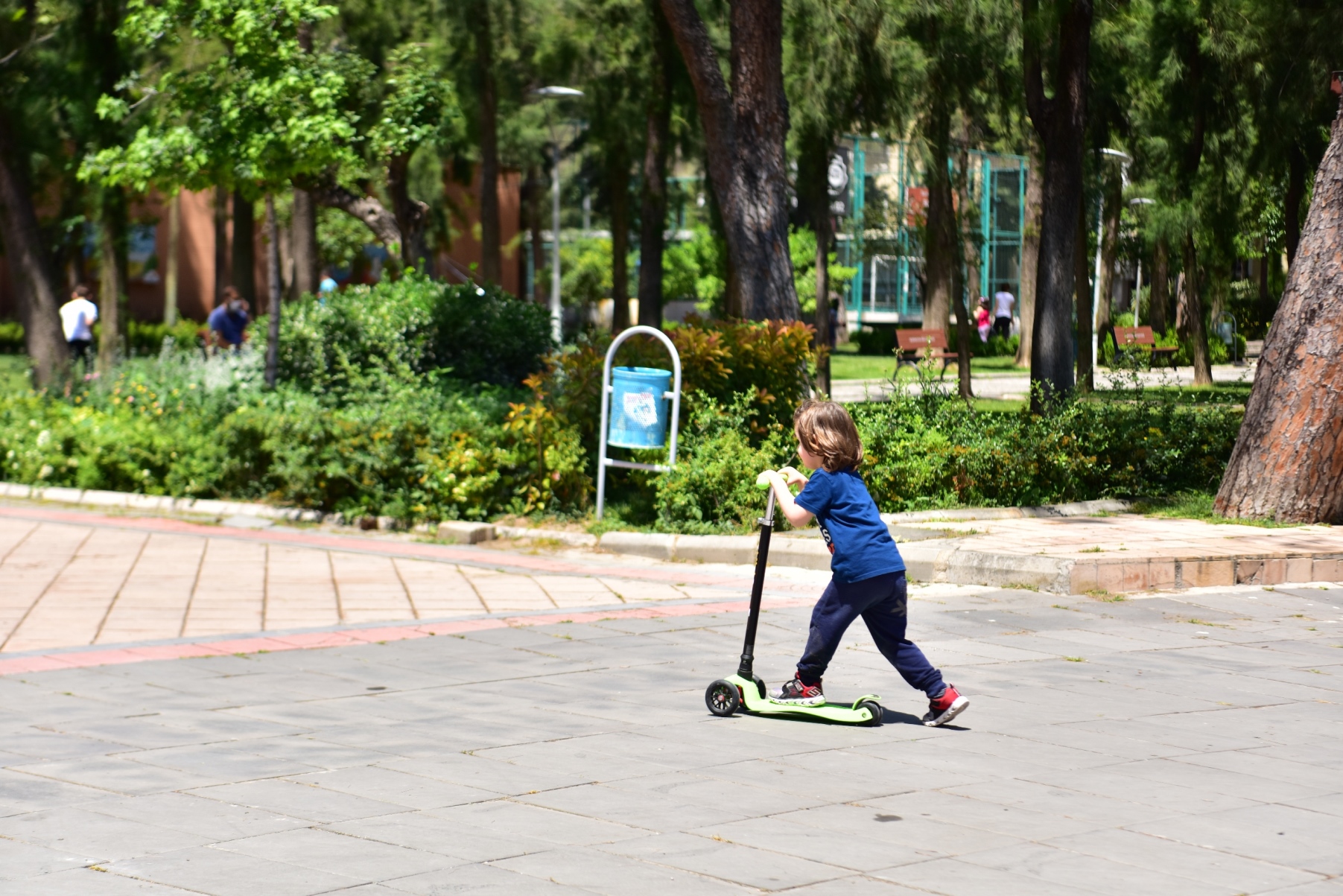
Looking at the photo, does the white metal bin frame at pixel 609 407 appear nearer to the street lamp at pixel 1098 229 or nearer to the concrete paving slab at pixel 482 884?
the concrete paving slab at pixel 482 884

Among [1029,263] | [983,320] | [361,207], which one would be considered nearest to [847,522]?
[361,207]

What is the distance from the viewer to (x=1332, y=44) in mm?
18297

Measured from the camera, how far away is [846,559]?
6230mm

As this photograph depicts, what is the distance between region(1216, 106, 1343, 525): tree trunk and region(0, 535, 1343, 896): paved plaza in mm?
3671

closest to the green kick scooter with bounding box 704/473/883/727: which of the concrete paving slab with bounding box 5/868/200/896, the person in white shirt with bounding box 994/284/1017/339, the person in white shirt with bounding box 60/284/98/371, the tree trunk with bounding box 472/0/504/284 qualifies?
the concrete paving slab with bounding box 5/868/200/896

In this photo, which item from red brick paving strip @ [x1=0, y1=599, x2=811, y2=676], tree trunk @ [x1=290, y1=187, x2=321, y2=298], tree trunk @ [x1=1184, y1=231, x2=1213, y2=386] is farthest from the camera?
tree trunk @ [x1=1184, y1=231, x2=1213, y2=386]

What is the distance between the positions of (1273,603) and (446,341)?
9.26 m

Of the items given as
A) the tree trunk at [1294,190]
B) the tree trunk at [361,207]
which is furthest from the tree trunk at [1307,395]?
the tree trunk at [361,207]

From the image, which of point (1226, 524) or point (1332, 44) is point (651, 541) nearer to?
point (1226, 524)

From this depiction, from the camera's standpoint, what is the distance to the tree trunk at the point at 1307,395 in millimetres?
11703

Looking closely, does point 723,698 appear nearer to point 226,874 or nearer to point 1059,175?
point 226,874

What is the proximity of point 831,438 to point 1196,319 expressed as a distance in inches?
863

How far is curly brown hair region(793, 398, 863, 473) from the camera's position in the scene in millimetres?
6280

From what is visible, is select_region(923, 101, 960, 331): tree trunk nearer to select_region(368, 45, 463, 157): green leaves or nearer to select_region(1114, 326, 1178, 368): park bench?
select_region(368, 45, 463, 157): green leaves
